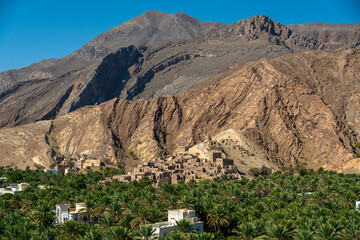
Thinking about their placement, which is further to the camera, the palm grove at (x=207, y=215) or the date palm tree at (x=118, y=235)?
the palm grove at (x=207, y=215)

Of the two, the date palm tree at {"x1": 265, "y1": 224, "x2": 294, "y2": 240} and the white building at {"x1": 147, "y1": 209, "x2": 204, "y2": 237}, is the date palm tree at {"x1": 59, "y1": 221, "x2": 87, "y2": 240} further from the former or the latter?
the date palm tree at {"x1": 265, "y1": 224, "x2": 294, "y2": 240}

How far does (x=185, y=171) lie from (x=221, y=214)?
180ft

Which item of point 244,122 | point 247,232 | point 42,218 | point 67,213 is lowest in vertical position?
point 247,232

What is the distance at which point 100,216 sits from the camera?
6381cm

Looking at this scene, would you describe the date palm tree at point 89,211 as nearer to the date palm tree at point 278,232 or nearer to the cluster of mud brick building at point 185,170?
the date palm tree at point 278,232

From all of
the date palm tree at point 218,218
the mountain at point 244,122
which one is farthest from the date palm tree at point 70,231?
the mountain at point 244,122

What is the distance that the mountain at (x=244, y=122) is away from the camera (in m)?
153

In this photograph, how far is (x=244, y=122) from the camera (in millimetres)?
161500

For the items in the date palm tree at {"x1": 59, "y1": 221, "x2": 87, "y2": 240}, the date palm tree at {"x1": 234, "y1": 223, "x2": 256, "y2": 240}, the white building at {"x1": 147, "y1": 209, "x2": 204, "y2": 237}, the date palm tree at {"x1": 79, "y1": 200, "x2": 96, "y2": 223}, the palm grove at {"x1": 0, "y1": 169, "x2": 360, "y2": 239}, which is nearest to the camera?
the palm grove at {"x1": 0, "y1": 169, "x2": 360, "y2": 239}

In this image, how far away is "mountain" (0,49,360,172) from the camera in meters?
153

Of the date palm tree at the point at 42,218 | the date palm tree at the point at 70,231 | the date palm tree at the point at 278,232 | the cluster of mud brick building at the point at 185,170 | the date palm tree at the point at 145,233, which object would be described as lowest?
the date palm tree at the point at 278,232

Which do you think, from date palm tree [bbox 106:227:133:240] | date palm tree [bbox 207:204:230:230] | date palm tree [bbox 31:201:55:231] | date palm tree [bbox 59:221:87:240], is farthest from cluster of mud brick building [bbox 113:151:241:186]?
date palm tree [bbox 106:227:133:240]

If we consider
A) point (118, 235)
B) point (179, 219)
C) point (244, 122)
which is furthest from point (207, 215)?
point (244, 122)

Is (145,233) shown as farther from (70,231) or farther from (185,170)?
(185,170)
